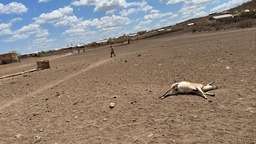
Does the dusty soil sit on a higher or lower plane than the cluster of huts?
lower

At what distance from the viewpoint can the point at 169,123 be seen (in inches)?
310

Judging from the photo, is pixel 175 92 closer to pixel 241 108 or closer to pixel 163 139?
pixel 241 108

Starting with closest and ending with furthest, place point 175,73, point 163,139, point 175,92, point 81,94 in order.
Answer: point 163,139 → point 175,92 → point 81,94 → point 175,73

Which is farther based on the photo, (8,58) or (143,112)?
(8,58)

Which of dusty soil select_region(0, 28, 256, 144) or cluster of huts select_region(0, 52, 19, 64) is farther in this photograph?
cluster of huts select_region(0, 52, 19, 64)

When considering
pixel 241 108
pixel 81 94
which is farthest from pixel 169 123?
pixel 81 94

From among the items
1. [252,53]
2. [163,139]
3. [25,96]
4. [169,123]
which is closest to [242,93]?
[169,123]

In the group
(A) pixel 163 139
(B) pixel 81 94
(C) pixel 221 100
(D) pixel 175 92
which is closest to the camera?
(A) pixel 163 139

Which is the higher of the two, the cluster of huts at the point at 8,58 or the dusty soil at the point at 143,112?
the cluster of huts at the point at 8,58

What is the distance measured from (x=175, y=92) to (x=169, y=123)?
248 centimetres

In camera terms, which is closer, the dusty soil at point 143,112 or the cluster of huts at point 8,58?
the dusty soil at point 143,112

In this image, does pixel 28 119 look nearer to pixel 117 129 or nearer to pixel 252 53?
pixel 117 129

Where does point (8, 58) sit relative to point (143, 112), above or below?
above

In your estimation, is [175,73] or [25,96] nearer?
[175,73]
